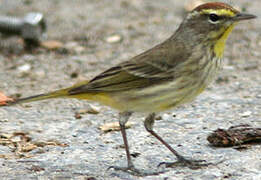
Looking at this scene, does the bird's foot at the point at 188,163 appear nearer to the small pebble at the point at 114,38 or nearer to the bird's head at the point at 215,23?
the bird's head at the point at 215,23

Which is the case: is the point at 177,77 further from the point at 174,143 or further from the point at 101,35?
the point at 101,35

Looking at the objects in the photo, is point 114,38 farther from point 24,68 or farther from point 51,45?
point 24,68

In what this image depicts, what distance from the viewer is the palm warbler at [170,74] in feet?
16.9

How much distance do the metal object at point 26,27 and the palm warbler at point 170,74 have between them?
3.67m

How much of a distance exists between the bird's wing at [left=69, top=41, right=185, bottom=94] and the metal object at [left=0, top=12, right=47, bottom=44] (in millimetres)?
3670

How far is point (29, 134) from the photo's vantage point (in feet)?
20.1

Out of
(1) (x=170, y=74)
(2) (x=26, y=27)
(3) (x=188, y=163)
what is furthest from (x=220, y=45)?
(2) (x=26, y=27)

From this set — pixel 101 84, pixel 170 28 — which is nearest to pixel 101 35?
pixel 170 28

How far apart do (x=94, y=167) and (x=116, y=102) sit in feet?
2.06

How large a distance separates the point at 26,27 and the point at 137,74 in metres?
3.97

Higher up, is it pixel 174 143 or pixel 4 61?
pixel 4 61

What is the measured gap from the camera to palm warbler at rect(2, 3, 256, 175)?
16.9 ft

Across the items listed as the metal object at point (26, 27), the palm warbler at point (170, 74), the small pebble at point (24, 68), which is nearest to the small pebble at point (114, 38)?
the metal object at point (26, 27)

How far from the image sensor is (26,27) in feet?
29.3
